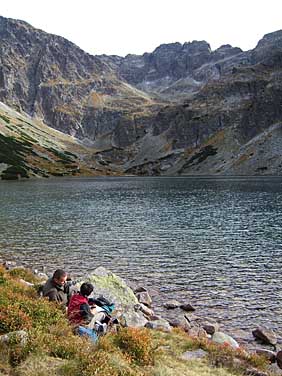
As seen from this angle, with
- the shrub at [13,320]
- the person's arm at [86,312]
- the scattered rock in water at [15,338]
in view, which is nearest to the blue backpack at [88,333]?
the person's arm at [86,312]

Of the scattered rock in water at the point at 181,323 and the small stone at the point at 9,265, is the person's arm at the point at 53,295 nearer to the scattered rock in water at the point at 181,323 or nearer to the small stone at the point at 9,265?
the scattered rock in water at the point at 181,323

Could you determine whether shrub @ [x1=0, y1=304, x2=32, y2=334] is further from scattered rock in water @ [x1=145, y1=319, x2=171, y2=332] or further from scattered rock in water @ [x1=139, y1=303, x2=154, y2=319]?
scattered rock in water @ [x1=139, y1=303, x2=154, y2=319]

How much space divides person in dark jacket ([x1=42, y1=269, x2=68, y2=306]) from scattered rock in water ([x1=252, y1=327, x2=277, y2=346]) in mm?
9931

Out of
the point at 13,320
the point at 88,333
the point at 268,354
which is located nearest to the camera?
the point at 13,320

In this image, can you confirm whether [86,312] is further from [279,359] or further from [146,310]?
[279,359]

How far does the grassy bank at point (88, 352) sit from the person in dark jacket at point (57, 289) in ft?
2.77

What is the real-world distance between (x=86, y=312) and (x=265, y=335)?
9604 mm

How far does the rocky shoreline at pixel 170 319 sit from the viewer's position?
18.6 metres

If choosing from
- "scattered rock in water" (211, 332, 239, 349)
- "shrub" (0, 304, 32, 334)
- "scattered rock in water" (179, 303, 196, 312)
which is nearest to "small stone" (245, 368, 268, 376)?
"scattered rock in water" (211, 332, 239, 349)

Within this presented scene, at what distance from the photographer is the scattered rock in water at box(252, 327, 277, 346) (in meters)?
20.0

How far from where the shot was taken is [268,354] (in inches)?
703

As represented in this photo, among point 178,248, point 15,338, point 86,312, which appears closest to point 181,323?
point 86,312

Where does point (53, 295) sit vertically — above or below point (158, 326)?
above

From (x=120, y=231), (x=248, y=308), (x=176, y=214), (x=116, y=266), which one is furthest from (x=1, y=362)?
(x=176, y=214)
